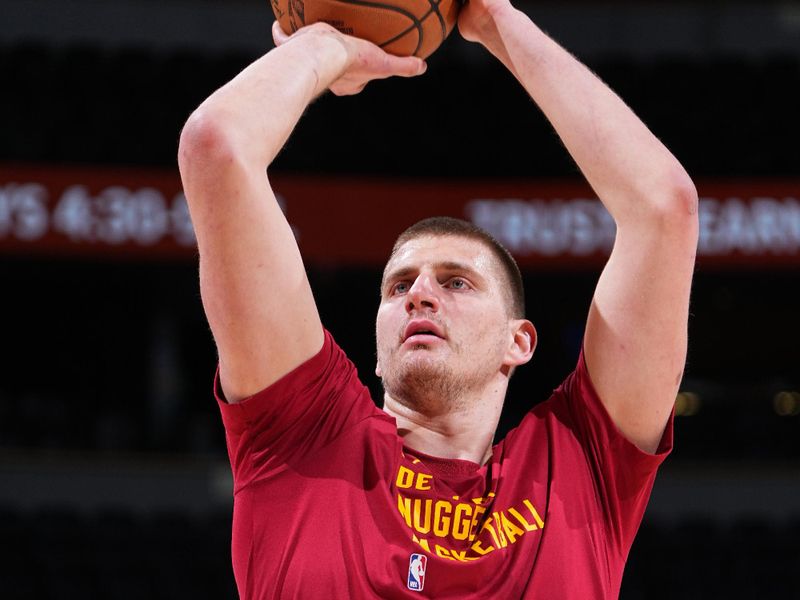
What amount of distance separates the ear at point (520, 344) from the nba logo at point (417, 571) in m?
0.53

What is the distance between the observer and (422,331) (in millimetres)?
2227

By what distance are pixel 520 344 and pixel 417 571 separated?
0.62m

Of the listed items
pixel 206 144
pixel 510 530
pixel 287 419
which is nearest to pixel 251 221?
pixel 206 144

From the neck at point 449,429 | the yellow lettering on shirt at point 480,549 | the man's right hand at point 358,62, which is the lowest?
the yellow lettering on shirt at point 480,549

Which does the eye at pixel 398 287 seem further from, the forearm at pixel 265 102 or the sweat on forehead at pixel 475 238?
the forearm at pixel 265 102

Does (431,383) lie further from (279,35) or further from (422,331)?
(279,35)

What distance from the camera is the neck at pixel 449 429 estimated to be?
228cm

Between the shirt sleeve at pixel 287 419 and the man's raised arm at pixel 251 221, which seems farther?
the shirt sleeve at pixel 287 419

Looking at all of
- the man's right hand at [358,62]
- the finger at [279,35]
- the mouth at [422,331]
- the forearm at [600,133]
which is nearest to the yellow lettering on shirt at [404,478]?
the mouth at [422,331]

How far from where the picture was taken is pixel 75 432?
30.0 ft

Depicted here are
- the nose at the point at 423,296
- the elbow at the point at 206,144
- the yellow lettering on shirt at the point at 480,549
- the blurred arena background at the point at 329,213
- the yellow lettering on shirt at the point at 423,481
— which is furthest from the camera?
the blurred arena background at the point at 329,213

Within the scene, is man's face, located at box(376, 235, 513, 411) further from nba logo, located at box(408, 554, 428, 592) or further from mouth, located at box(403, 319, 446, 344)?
nba logo, located at box(408, 554, 428, 592)

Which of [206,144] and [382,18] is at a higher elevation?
[382,18]

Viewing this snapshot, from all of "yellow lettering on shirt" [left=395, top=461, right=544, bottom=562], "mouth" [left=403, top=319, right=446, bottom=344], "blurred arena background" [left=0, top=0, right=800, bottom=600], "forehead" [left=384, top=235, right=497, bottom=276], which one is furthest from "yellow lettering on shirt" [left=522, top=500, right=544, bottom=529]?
"blurred arena background" [left=0, top=0, right=800, bottom=600]
